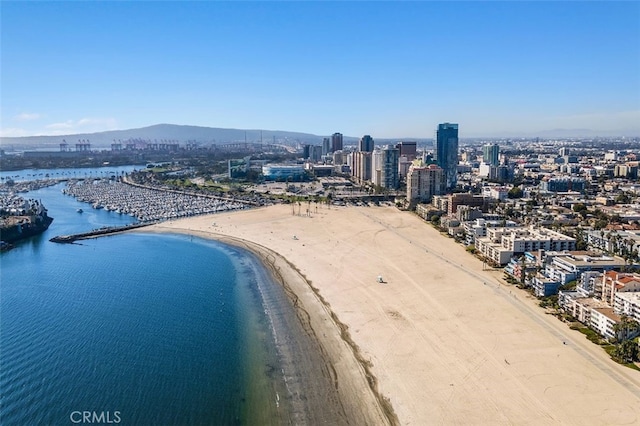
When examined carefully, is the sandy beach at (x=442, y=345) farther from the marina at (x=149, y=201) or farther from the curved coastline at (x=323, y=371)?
the marina at (x=149, y=201)

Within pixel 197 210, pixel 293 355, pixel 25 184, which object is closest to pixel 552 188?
pixel 197 210

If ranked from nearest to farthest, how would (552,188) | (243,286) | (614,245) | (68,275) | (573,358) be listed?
(573,358)
(243,286)
(68,275)
(614,245)
(552,188)

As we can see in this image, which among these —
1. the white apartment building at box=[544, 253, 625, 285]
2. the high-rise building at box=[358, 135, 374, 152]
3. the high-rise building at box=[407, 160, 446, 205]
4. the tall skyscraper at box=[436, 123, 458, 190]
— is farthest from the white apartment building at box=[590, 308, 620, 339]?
the high-rise building at box=[358, 135, 374, 152]

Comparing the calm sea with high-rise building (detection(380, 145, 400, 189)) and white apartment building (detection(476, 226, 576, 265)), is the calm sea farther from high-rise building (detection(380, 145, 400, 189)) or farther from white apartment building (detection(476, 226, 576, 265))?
high-rise building (detection(380, 145, 400, 189))

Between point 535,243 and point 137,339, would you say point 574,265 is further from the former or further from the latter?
point 137,339

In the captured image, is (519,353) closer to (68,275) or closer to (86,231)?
(68,275)

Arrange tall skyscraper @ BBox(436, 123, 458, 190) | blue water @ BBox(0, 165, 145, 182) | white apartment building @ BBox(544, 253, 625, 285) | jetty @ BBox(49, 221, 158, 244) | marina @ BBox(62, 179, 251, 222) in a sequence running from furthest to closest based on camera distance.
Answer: blue water @ BBox(0, 165, 145, 182) < tall skyscraper @ BBox(436, 123, 458, 190) < marina @ BBox(62, 179, 251, 222) < jetty @ BBox(49, 221, 158, 244) < white apartment building @ BBox(544, 253, 625, 285)
